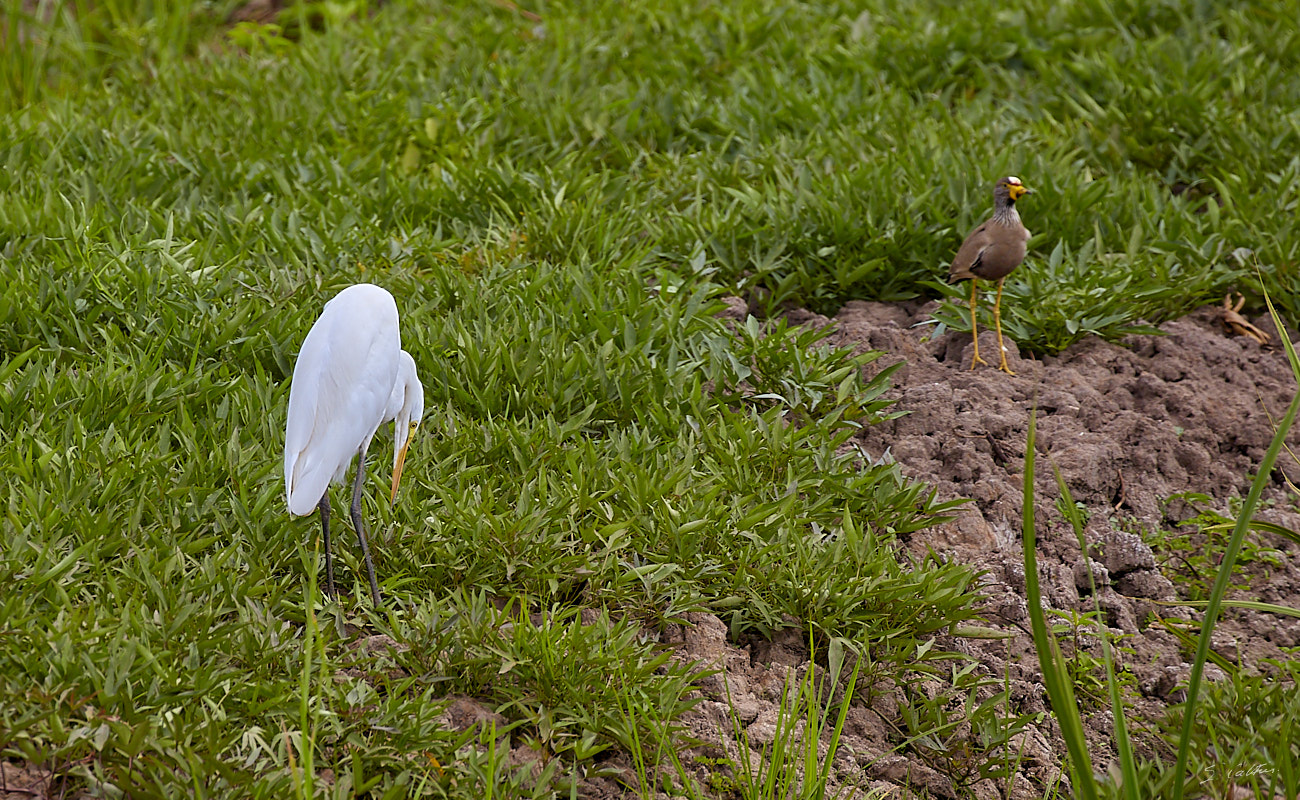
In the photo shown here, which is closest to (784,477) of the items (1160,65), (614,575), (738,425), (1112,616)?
(738,425)

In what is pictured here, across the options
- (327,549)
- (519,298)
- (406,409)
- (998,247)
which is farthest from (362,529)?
(998,247)

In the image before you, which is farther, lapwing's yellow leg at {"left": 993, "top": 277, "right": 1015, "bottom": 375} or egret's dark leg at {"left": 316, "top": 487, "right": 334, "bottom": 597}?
lapwing's yellow leg at {"left": 993, "top": 277, "right": 1015, "bottom": 375}

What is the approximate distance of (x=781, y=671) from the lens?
2814 mm

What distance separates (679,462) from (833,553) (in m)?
0.54

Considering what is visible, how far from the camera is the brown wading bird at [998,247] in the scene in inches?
139

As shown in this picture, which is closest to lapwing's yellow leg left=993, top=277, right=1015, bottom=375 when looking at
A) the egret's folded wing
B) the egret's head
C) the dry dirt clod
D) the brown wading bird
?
the brown wading bird

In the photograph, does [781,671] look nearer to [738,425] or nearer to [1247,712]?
[738,425]

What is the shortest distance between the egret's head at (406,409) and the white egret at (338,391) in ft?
0.17

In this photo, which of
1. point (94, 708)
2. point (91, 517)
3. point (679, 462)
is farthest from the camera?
point (679, 462)

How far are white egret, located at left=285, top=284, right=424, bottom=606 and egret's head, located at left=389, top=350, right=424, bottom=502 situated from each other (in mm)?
53

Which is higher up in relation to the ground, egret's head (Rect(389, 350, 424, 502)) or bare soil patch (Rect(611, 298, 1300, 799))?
egret's head (Rect(389, 350, 424, 502))

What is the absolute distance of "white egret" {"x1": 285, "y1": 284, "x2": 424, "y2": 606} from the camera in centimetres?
261

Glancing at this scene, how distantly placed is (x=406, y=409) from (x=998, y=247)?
6.06 feet

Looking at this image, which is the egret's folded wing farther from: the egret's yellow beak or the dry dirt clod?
the dry dirt clod
